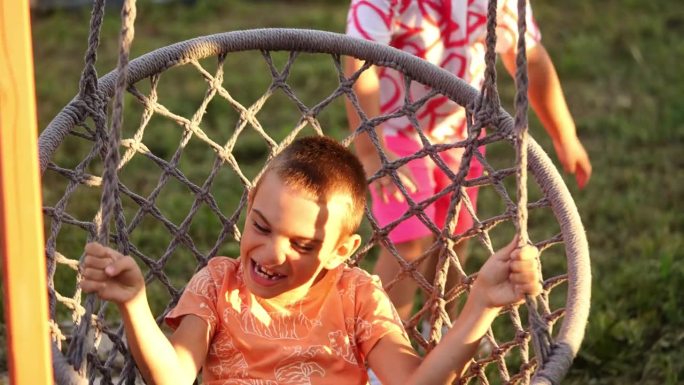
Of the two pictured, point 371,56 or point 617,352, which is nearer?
point 371,56

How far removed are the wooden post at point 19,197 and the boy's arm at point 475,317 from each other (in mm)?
670

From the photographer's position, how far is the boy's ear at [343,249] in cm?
194

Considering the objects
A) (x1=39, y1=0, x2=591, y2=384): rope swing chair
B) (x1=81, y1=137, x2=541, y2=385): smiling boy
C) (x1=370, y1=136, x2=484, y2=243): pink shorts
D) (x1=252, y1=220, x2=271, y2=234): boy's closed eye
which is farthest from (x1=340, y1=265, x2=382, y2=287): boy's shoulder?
(x1=370, y1=136, x2=484, y2=243): pink shorts

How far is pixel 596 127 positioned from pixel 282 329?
254cm

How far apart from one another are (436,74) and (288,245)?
0.52m

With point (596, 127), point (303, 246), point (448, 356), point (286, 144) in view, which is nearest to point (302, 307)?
point (303, 246)

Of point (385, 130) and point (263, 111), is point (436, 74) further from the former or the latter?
point (263, 111)

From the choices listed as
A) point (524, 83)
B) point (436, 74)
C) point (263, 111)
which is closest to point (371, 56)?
point (436, 74)

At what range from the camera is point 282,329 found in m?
1.98

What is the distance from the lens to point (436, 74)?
7.21 ft

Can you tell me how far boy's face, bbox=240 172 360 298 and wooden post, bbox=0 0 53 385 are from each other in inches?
21.5

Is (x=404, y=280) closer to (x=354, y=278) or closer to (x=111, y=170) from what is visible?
(x=354, y=278)

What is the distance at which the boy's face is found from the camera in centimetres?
186

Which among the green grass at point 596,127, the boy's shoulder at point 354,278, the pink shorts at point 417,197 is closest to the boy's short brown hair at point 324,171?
the boy's shoulder at point 354,278
